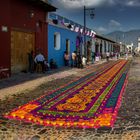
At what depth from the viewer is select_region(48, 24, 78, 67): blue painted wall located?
23644mm

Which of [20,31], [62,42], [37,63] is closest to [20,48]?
[20,31]

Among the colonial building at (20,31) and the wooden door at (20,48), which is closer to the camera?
the colonial building at (20,31)

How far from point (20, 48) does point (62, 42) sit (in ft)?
30.6

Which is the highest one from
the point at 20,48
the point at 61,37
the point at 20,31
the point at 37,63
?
the point at 61,37

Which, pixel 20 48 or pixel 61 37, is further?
pixel 61 37

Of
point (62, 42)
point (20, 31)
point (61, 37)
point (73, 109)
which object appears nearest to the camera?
point (73, 109)

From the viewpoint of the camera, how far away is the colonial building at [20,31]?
1567cm

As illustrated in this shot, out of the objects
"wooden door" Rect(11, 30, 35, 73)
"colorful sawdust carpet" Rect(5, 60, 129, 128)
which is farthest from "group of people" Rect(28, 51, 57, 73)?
"colorful sawdust carpet" Rect(5, 60, 129, 128)

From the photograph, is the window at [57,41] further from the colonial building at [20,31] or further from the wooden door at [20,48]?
the wooden door at [20,48]

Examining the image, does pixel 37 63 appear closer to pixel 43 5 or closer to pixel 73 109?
pixel 43 5

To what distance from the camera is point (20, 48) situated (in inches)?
721

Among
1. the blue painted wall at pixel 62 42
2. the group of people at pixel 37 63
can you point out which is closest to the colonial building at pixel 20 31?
the group of people at pixel 37 63

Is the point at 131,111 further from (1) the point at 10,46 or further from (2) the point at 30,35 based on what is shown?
(2) the point at 30,35

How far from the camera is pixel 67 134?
19.7 feet
